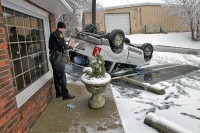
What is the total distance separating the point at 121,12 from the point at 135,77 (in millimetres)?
17702

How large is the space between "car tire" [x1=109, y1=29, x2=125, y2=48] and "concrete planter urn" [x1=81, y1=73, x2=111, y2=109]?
252cm

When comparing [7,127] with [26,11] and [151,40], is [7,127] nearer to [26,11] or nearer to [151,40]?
[26,11]

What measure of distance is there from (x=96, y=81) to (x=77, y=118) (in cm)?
86

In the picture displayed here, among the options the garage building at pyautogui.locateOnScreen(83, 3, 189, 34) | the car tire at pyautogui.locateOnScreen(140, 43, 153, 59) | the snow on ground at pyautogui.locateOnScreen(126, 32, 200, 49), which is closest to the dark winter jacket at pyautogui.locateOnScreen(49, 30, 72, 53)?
the car tire at pyautogui.locateOnScreen(140, 43, 153, 59)

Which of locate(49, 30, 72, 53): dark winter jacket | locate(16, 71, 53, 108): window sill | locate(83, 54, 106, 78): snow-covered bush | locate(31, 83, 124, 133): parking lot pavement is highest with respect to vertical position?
locate(49, 30, 72, 53): dark winter jacket

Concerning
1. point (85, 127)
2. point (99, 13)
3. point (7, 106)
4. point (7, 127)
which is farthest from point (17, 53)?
point (99, 13)

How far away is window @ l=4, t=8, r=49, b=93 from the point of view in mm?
3625

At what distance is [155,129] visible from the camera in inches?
141

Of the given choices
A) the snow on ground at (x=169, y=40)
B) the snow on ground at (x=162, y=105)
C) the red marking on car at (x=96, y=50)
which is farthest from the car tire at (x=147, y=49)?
the snow on ground at (x=169, y=40)

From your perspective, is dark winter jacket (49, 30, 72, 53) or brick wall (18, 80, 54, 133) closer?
brick wall (18, 80, 54, 133)

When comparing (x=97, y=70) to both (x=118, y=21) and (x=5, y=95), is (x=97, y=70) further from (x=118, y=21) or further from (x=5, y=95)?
(x=118, y=21)

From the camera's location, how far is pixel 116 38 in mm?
6906

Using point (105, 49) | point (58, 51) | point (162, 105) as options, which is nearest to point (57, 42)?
point (58, 51)

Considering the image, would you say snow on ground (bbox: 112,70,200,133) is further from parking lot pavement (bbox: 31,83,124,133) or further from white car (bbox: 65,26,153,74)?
white car (bbox: 65,26,153,74)
